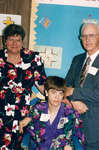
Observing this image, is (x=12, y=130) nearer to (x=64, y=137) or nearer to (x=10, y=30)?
(x=64, y=137)

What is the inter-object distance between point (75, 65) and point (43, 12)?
0.89 m

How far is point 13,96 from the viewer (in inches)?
94.0

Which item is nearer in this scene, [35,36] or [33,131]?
[33,131]

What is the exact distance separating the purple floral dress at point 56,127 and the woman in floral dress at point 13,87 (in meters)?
0.34

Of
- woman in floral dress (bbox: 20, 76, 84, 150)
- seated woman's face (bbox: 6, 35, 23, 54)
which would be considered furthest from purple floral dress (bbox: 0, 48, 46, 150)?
woman in floral dress (bbox: 20, 76, 84, 150)

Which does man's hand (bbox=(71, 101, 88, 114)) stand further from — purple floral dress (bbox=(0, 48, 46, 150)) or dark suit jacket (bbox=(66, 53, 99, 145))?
purple floral dress (bbox=(0, 48, 46, 150))

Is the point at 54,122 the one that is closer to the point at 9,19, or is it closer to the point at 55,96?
the point at 55,96

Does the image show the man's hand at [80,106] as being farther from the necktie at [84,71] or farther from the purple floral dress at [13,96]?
the purple floral dress at [13,96]

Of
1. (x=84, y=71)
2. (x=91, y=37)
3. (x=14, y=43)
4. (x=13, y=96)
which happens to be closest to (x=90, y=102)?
(x=84, y=71)

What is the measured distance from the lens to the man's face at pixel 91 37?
2.12 metres

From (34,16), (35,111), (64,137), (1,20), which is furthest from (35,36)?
(64,137)

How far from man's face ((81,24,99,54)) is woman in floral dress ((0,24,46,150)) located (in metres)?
0.67

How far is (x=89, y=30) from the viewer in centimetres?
216

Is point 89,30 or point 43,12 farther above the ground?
point 43,12
